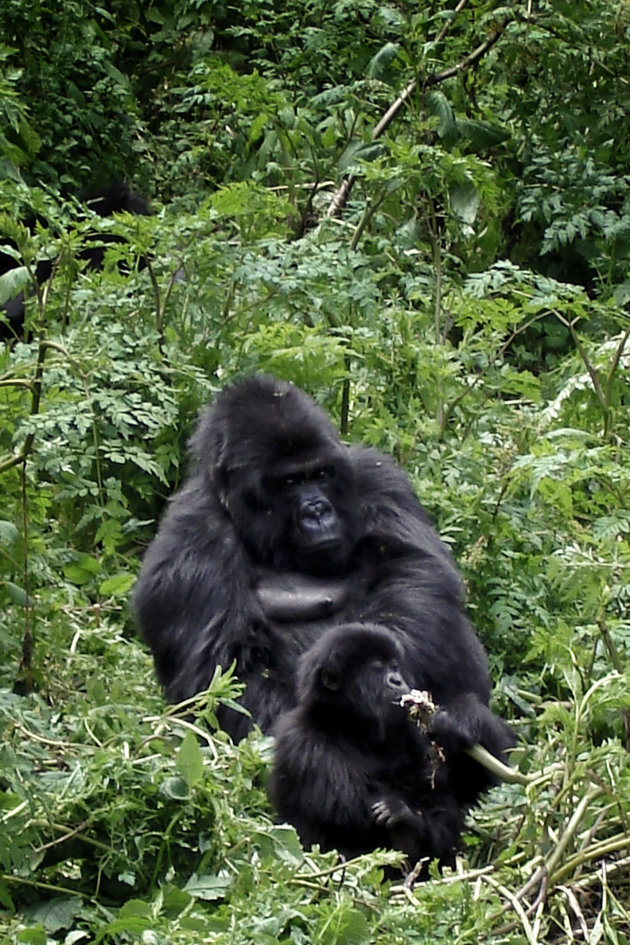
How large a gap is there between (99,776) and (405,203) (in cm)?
331

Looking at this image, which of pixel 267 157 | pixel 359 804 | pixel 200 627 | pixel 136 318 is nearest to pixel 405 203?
pixel 267 157

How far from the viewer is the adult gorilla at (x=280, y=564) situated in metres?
3.66

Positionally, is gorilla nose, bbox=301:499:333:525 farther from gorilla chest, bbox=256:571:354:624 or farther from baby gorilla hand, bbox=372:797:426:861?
baby gorilla hand, bbox=372:797:426:861

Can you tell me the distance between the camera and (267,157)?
606cm

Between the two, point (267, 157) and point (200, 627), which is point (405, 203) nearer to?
point (267, 157)

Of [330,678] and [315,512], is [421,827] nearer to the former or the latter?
[330,678]

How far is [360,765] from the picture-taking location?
329cm

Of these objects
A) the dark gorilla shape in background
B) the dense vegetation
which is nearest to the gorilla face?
the dense vegetation

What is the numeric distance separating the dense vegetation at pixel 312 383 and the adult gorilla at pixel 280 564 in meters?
0.17

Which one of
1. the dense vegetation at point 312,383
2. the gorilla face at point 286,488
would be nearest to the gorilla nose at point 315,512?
the gorilla face at point 286,488

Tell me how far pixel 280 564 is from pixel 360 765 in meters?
0.72

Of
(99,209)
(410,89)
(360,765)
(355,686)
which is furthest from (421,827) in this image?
(99,209)

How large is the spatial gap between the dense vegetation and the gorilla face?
330 mm

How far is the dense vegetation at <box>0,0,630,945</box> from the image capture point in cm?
253
